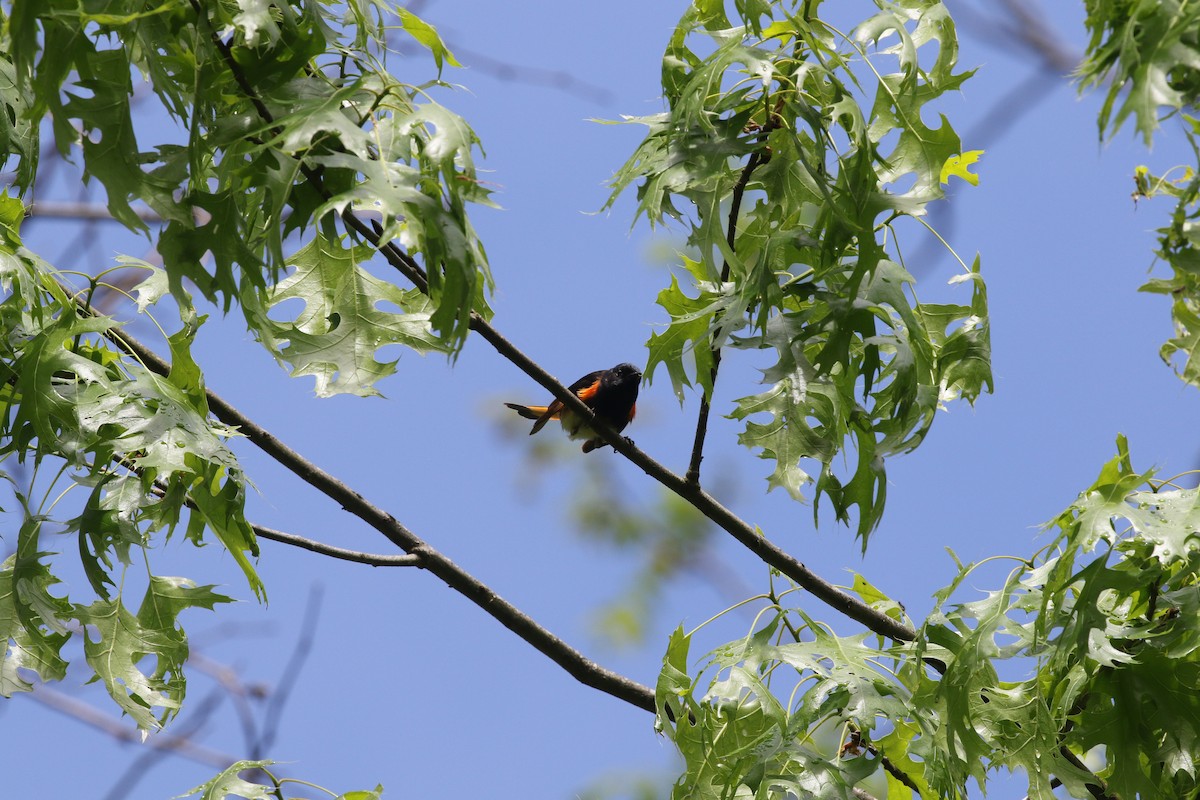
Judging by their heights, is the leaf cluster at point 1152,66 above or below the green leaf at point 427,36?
below

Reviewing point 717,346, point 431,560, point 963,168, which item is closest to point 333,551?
point 431,560

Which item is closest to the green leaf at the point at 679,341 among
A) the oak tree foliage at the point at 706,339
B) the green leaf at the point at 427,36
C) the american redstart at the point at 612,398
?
the oak tree foliage at the point at 706,339

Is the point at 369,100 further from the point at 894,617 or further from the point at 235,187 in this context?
the point at 894,617

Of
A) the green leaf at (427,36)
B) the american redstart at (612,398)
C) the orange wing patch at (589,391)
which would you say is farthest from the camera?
the orange wing patch at (589,391)

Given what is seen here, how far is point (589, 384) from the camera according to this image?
7.86 meters

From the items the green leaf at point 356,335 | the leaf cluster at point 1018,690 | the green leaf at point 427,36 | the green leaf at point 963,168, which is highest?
the green leaf at point 963,168

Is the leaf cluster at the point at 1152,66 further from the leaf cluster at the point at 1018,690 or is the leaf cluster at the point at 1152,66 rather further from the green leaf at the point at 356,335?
the green leaf at the point at 356,335

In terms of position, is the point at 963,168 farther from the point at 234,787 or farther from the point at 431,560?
the point at 234,787

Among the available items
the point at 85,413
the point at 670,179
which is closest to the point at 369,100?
the point at 670,179

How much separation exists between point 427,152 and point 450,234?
172 millimetres

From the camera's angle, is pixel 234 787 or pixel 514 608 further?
pixel 514 608

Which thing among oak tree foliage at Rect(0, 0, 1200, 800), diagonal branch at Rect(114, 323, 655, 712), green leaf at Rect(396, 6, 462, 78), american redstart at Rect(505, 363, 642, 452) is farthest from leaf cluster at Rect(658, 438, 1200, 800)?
american redstart at Rect(505, 363, 642, 452)

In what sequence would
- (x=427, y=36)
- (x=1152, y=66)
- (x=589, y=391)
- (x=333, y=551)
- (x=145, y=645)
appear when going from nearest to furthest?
(x=1152, y=66), (x=427, y=36), (x=145, y=645), (x=333, y=551), (x=589, y=391)

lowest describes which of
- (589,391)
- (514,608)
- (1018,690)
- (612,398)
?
(1018,690)
